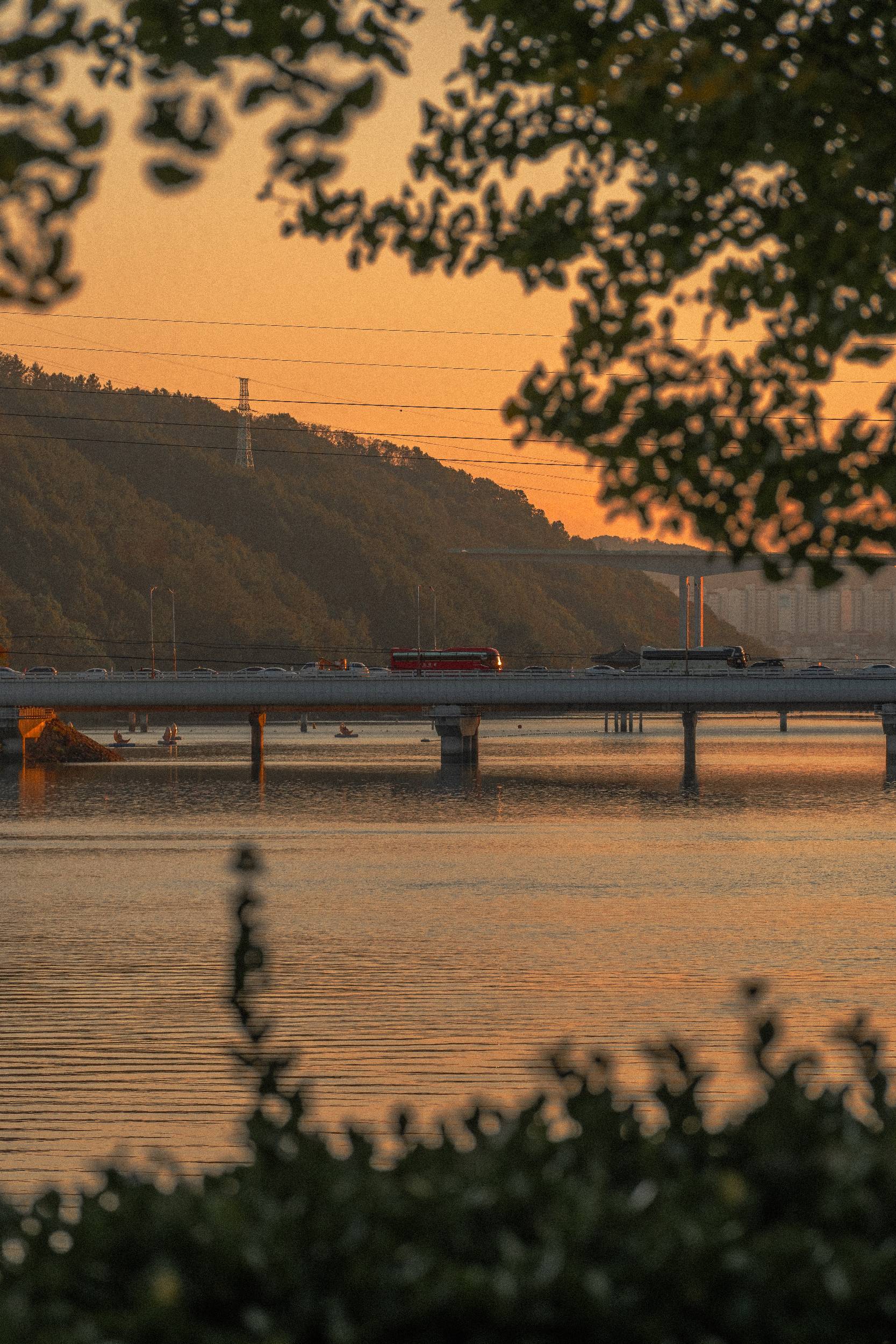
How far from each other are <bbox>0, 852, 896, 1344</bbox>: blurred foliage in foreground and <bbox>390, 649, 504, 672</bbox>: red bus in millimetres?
116812

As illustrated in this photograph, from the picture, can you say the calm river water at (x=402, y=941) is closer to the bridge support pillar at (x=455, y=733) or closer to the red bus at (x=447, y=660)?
the bridge support pillar at (x=455, y=733)

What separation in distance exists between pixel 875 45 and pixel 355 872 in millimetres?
41522

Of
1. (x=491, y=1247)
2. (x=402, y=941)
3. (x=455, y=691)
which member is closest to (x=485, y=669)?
(x=455, y=691)

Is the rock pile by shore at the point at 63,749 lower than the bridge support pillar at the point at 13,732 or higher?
lower

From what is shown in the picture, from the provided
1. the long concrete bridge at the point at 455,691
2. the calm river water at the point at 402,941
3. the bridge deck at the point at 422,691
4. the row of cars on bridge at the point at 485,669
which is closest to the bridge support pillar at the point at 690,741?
the long concrete bridge at the point at 455,691

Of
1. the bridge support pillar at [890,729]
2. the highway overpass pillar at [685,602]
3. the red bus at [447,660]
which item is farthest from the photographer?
the highway overpass pillar at [685,602]

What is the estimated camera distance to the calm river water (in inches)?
734

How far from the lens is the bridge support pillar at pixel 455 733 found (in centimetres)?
→ 10769

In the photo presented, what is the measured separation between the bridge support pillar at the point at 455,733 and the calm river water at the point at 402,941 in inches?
859

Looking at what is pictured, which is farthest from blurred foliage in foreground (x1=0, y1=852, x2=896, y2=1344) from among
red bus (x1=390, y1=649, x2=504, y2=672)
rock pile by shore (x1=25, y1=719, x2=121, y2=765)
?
red bus (x1=390, y1=649, x2=504, y2=672)

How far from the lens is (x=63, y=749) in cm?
12375

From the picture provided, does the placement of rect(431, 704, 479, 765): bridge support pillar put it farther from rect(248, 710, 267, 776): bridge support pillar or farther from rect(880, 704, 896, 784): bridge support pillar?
rect(880, 704, 896, 784): bridge support pillar

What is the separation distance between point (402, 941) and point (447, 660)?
304ft

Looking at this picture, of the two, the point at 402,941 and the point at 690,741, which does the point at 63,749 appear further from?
the point at 402,941
